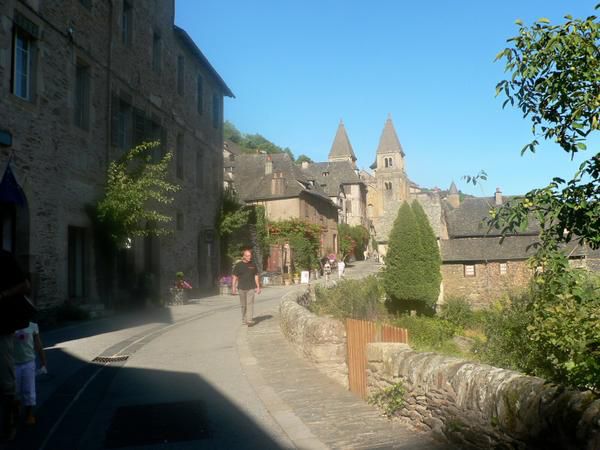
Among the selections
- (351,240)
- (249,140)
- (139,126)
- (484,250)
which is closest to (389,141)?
(249,140)

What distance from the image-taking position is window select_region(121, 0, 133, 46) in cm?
1839

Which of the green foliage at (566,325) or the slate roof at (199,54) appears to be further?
the slate roof at (199,54)

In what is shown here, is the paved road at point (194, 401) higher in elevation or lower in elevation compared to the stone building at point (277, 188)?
lower

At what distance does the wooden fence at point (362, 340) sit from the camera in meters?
6.51

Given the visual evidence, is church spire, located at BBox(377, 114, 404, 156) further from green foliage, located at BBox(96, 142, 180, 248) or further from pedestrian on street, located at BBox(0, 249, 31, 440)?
pedestrian on street, located at BBox(0, 249, 31, 440)

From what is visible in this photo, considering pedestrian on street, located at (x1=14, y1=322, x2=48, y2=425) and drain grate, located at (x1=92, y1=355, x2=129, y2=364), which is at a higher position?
pedestrian on street, located at (x1=14, y1=322, x2=48, y2=425)

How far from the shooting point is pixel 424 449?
4664 millimetres

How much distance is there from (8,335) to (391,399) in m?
3.49

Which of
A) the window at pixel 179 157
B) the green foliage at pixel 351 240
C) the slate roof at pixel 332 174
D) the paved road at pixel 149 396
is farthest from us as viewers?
the slate roof at pixel 332 174

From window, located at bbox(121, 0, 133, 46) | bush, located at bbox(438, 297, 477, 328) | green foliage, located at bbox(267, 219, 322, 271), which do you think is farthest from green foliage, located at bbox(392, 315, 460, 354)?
green foliage, located at bbox(267, 219, 322, 271)

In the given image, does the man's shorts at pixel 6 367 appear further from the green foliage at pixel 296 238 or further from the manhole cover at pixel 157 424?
the green foliage at pixel 296 238

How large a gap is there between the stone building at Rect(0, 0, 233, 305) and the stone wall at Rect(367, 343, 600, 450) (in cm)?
970

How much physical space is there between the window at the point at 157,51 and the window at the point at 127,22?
6.75 ft

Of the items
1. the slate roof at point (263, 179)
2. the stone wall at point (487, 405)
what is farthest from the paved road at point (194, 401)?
the slate roof at point (263, 179)
